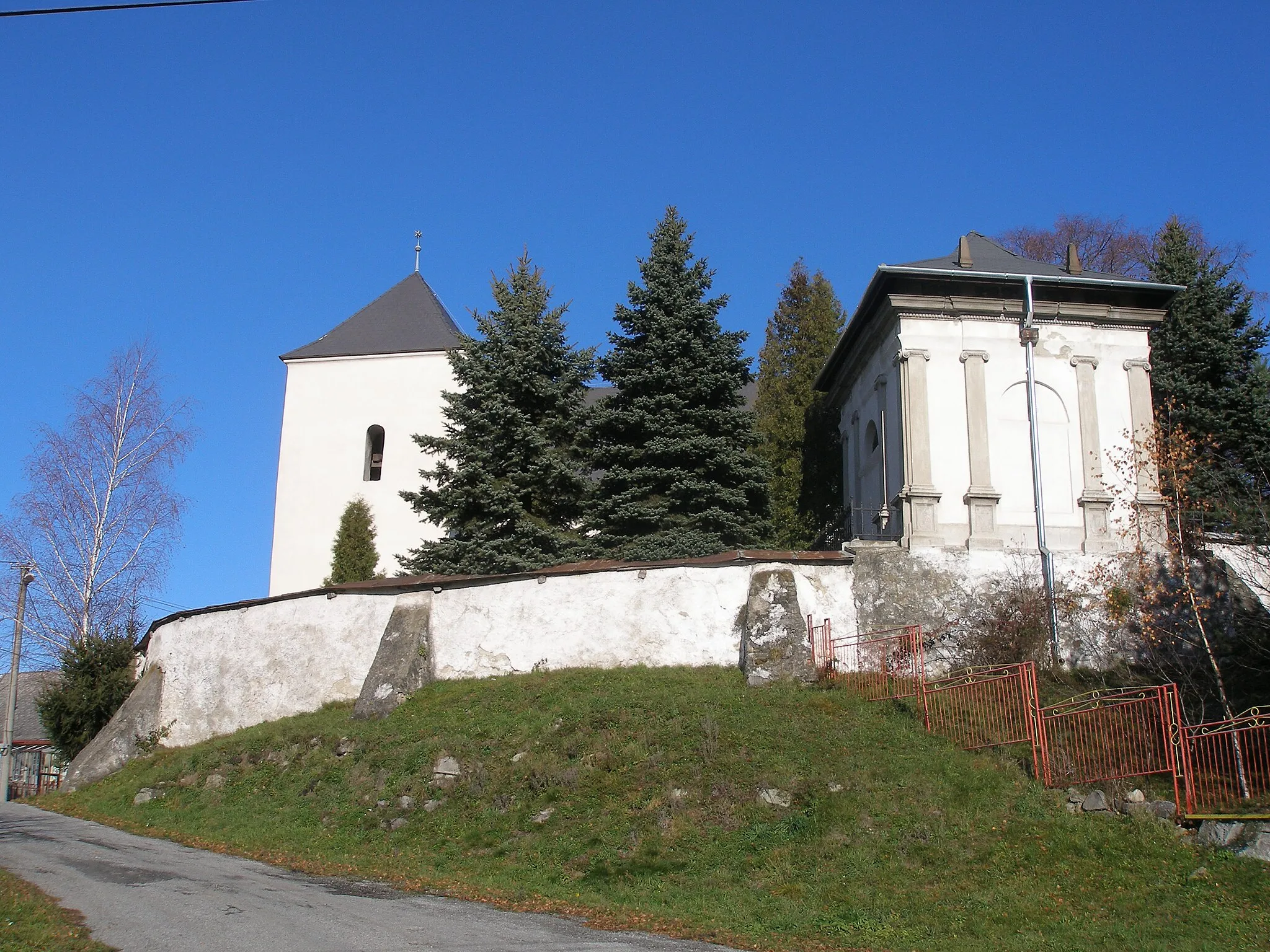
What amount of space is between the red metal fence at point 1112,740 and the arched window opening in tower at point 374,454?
72.1 ft

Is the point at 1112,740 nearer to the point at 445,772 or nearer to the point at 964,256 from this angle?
the point at 445,772

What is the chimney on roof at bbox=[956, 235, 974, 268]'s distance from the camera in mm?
22328

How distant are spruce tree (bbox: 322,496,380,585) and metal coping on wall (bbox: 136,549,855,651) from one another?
7398 millimetres

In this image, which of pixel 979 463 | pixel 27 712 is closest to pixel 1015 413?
pixel 979 463

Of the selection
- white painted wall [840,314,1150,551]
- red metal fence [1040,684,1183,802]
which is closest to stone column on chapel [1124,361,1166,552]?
white painted wall [840,314,1150,551]

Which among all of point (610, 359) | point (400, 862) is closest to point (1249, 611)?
point (610, 359)

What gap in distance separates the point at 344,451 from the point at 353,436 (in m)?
0.54

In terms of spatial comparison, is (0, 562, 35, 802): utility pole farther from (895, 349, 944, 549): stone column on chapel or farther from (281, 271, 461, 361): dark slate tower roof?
(895, 349, 944, 549): stone column on chapel

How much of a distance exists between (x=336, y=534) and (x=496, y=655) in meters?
12.6

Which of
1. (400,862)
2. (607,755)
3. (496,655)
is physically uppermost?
(496,655)

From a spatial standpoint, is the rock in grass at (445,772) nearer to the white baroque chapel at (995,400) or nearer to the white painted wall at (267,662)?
the white painted wall at (267,662)

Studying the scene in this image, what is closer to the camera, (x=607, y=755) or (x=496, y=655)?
(x=607, y=755)

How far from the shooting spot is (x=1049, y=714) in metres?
13.7

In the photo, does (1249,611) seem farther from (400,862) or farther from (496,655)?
(400,862)
